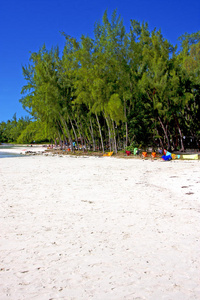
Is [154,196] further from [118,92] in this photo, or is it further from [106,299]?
[118,92]

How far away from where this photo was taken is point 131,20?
19453 millimetres

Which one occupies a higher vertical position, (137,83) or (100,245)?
(137,83)

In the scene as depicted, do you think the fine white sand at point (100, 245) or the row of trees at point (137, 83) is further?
the row of trees at point (137, 83)

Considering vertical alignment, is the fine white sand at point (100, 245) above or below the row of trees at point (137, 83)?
below

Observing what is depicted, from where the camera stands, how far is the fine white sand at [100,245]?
255cm

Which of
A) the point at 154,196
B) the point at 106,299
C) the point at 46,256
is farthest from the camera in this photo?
the point at 154,196

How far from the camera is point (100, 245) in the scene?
3529mm

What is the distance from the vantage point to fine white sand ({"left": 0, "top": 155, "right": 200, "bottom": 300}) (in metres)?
2.55

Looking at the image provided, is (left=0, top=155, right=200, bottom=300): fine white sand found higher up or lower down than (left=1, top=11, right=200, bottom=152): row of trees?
lower down

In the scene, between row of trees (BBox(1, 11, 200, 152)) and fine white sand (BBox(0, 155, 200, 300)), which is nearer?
fine white sand (BBox(0, 155, 200, 300))

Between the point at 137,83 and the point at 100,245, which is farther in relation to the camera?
the point at 137,83

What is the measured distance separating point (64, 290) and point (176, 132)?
18969 mm

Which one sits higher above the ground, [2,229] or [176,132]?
[176,132]

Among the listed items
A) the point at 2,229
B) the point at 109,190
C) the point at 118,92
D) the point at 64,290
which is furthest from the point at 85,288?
the point at 118,92
